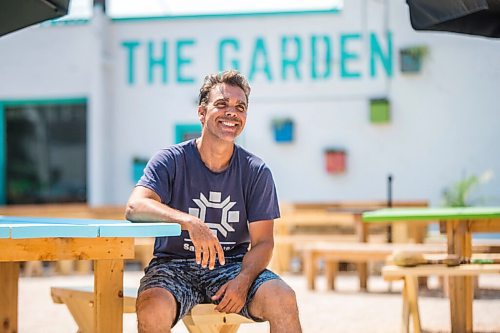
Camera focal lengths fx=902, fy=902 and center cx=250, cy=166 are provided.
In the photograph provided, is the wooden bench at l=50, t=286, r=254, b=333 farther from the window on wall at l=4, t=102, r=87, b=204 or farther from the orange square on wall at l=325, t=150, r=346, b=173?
the window on wall at l=4, t=102, r=87, b=204

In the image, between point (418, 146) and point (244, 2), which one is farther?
point (244, 2)

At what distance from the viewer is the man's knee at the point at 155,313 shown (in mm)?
3227

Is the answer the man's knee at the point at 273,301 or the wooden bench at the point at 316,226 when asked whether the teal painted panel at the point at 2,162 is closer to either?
the wooden bench at the point at 316,226

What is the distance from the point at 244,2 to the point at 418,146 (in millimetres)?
3306

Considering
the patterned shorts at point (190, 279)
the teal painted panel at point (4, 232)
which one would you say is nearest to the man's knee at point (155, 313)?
the patterned shorts at point (190, 279)

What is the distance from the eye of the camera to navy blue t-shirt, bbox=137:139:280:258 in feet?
12.2

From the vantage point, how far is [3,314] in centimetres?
424

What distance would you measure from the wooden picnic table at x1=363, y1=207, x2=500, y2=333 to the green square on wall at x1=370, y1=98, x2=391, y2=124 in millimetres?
6637

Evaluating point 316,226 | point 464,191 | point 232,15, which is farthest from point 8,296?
point 232,15

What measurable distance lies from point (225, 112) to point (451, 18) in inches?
59.5

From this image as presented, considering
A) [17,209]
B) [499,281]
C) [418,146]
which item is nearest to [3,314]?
[499,281]

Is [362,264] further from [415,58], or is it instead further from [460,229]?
[415,58]

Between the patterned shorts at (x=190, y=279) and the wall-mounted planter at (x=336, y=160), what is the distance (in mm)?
Answer: 8485

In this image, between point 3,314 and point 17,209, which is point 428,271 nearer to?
point 3,314
